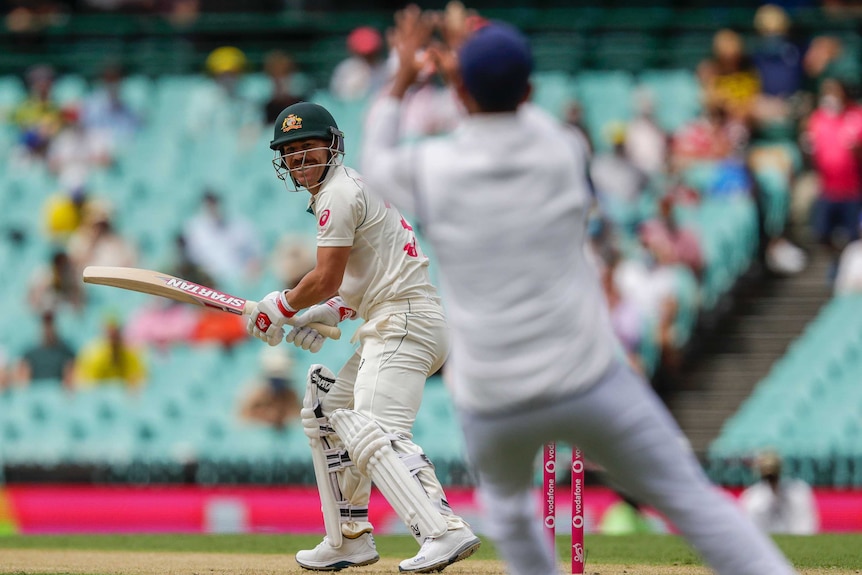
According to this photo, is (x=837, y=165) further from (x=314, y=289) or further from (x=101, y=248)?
(x=314, y=289)

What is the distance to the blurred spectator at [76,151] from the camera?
612 inches

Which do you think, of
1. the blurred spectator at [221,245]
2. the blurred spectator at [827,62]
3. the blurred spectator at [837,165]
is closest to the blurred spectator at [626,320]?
the blurred spectator at [837,165]

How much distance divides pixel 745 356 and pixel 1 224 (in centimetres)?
758

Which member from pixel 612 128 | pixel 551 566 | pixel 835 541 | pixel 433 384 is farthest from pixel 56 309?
pixel 551 566

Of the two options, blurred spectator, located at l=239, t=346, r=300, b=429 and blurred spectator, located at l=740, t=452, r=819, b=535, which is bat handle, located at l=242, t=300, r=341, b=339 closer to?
blurred spectator, located at l=740, t=452, r=819, b=535

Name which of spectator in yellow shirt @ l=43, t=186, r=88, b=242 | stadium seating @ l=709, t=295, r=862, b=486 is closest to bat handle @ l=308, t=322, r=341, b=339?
stadium seating @ l=709, t=295, r=862, b=486

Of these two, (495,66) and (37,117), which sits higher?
(37,117)

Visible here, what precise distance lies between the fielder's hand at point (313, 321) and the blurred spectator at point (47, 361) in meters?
7.12

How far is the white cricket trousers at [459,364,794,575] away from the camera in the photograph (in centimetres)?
404

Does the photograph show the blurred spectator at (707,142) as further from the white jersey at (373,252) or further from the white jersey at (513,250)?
the white jersey at (513,250)

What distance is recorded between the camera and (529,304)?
4.07 meters

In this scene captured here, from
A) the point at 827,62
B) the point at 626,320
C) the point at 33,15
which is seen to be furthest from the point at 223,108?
the point at 827,62

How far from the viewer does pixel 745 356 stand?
41.9 ft

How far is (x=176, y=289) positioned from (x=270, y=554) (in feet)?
6.58
